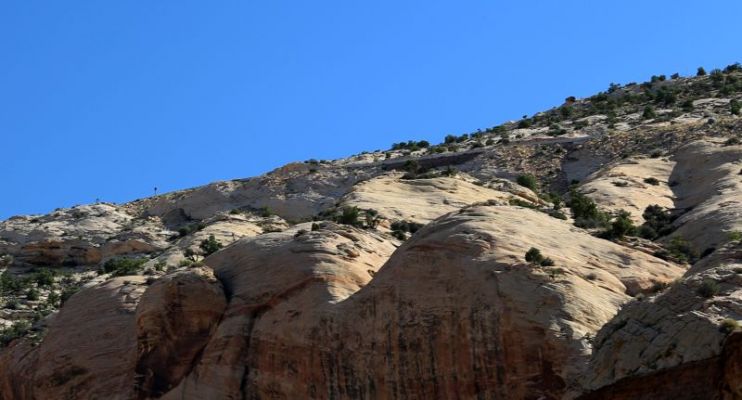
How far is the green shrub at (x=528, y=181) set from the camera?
60.3m

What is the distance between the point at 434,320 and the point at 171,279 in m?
9.87

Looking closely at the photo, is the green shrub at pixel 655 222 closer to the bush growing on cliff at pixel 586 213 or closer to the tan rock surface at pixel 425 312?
the bush growing on cliff at pixel 586 213

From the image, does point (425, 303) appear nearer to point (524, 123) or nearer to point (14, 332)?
point (14, 332)

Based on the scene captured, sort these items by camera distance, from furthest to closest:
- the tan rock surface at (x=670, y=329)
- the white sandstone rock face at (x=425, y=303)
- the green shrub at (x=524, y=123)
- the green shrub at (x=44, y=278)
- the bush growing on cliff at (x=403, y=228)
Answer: the green shrub at (x=524, y=123) → the green shrub at (x=44, y=278) → the bush growing on cliff at (x=403, y=228) → the white sandstone rock face at (x=425, y=303) → the tan rock surface at (x=670, y=329)

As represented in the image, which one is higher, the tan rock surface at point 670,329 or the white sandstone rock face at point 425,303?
the white sandstone rock face at point 425,303

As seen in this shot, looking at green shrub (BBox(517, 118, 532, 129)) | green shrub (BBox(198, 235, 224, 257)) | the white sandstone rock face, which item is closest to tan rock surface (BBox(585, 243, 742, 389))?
the white sandstone rock face

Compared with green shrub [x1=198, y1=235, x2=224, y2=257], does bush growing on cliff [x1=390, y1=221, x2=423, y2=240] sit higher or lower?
lower

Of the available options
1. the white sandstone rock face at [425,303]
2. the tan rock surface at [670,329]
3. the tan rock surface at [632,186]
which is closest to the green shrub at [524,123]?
the white sandstone rock face at [425,303]

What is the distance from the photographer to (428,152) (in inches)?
2859

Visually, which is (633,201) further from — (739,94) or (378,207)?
(739,94)

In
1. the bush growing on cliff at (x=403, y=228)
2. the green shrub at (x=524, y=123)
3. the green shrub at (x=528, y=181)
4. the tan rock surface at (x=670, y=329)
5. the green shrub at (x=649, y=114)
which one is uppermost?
the green shrub at (x=524, y=123)

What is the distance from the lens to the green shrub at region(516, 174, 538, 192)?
198 ft

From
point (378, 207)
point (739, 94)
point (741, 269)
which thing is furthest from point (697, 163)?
point (741, 269)

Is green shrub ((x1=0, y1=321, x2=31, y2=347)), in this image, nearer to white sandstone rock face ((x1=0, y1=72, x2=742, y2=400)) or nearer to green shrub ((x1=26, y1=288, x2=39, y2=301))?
white sandstone rock face ((x1=0, y1=72, x2=742, y2=400))
